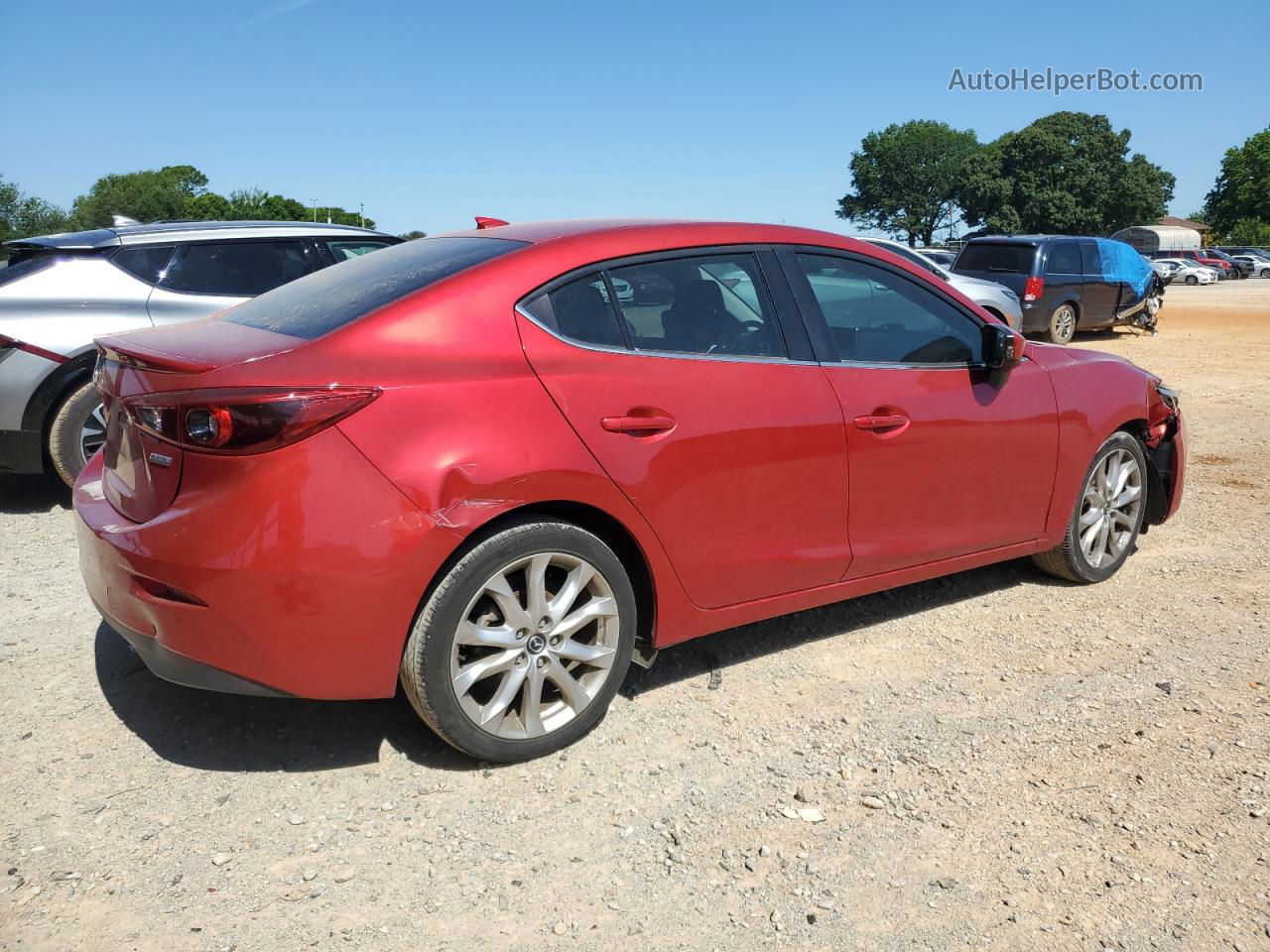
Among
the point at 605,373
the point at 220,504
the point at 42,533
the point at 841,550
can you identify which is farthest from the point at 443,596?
the point at 42,533

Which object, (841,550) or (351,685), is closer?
(351,685)

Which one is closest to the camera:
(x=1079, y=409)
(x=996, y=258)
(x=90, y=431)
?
(x=1079, y=409)

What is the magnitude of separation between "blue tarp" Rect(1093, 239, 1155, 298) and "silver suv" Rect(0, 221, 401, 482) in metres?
14.6

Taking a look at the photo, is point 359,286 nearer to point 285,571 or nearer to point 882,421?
point 285,571

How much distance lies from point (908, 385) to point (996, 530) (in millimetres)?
860

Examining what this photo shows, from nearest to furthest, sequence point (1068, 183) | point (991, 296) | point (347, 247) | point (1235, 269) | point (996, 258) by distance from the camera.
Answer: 1. point (347, 247)
2. point (991, 296)
3. point (996, 258)
4. point (1235, 269)
5. point (1068, 183)

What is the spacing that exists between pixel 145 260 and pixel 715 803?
17.3 feet

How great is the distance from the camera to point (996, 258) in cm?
1688

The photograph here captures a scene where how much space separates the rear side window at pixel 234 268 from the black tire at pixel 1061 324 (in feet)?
42.1

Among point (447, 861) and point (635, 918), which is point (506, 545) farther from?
point (635, 918)

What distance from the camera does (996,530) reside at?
14.7ft

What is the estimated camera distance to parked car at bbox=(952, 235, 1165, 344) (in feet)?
54.0

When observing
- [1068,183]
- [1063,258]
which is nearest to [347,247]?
[1063,258]

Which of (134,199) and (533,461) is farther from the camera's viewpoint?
(134,199)
